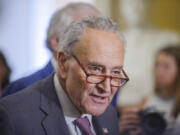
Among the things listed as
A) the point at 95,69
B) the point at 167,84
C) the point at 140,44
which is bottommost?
the point at 140,44

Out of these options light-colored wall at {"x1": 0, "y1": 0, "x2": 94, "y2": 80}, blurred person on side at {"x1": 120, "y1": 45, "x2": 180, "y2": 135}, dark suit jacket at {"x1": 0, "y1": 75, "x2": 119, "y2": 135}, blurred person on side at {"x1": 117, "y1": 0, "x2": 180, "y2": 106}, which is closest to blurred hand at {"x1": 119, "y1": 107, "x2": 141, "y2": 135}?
blurred person on side at {"x1": 120, "y1": 45, "x2": 180, "y2": 135}

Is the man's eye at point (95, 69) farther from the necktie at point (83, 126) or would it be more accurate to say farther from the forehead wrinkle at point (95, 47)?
the necktie at point (83, 126)

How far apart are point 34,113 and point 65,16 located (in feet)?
3.28

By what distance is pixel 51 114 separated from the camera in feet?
6.05

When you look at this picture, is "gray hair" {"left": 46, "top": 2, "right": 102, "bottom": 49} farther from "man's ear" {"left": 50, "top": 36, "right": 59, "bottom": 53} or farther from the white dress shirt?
the white dress shirt

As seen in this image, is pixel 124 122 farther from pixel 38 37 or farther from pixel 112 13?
pixel 38 37

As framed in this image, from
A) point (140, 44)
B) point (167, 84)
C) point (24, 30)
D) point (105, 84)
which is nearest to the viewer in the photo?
point (105, 84)

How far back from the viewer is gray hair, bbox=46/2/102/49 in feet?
8.63

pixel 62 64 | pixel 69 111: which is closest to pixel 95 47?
pixel 62 64

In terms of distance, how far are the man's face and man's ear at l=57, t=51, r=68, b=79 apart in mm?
18

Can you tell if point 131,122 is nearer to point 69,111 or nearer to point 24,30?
point 69,111

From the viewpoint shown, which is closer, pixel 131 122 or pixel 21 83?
pixel 21 83

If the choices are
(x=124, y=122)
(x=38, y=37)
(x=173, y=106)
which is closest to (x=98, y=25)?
(x=124, y=122)

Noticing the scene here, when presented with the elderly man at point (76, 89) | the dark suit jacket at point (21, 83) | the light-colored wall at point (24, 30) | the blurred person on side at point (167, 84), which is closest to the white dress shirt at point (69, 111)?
the elderly man at point (76, 89)
